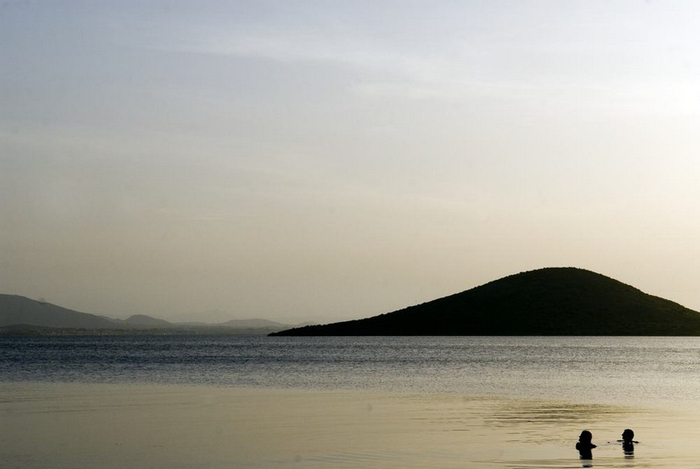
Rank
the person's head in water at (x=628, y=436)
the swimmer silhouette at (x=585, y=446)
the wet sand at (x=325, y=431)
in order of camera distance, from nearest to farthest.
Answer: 1. the wet sand at (x=325, y=431)
2. the swimmer silhouette at (x=585, y=446)
3. the person's head in water at (x=628, y=436)

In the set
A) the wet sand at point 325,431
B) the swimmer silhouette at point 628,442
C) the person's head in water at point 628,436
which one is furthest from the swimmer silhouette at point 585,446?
the person's head in water at point 628,436

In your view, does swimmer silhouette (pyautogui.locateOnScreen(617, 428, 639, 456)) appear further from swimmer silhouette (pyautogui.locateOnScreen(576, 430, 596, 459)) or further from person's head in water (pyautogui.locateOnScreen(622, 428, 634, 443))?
swimmer silhouette (pyautogui.locateOnScreen(576, 430, 596, 459))

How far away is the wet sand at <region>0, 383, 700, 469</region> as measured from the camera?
25.1 meters

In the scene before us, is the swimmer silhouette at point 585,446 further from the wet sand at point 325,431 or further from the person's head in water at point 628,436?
the person's head in water at point 628,436

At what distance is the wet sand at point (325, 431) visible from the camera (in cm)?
2511

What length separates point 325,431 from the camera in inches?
1232

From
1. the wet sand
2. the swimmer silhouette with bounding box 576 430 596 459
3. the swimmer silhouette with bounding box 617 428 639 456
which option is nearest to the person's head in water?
the swimmer silhouette with bounding box 617 428 639 456

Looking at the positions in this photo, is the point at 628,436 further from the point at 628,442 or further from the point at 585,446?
the point at 585,446

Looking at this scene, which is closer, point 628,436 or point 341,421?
point 628,436

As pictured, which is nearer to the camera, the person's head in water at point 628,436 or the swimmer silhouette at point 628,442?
the swimmer silhouette at point 628,442

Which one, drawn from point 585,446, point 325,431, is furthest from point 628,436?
point 325,431

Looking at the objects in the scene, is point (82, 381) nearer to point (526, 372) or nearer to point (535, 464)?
point (526, 372)

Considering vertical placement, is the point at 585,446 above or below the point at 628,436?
below

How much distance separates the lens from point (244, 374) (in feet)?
226
